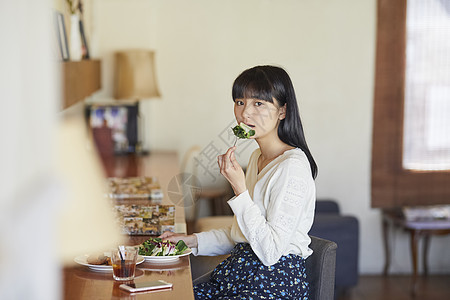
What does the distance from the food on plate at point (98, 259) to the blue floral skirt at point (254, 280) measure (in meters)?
0.30

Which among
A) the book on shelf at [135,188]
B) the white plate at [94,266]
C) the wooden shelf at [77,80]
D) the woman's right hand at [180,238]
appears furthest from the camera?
the book on shelf at [135,188]

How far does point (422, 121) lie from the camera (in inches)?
188

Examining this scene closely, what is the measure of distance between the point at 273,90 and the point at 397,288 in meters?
2.99

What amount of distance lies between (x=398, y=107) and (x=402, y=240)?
1.02 meters

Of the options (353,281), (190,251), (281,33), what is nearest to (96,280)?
(190,251)

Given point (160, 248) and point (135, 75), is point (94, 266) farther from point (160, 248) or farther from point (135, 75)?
point (135, 75)

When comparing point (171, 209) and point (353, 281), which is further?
point (353, 281)

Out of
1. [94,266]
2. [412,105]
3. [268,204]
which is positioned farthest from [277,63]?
[94,266]

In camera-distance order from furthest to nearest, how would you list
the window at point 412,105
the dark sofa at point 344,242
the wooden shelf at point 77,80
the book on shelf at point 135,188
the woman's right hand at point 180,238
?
the window at point 412,105 → the dark sofa at point 344,242 → the book on shelf at point 135,188 → the wooden shelf at point 77,80 → the woman's right hand at point 180,238

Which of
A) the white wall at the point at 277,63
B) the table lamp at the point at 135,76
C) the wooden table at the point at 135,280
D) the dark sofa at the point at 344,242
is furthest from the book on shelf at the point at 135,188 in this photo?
the white wall at the point at 277,63

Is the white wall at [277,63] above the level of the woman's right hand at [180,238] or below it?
above

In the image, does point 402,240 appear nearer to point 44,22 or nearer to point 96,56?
point 96,56

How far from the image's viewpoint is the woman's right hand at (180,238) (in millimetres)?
2066

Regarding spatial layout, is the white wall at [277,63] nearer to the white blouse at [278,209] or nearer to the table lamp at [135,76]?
the table lamp at [135,76]
